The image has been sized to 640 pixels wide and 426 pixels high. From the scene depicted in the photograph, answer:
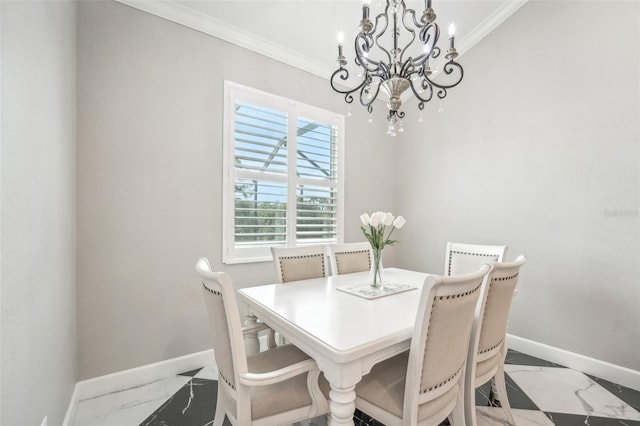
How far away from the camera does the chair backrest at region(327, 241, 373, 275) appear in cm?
236

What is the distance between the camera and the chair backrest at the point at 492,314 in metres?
1.33

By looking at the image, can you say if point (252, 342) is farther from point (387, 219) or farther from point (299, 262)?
point (387, 219)

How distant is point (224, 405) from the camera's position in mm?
1265

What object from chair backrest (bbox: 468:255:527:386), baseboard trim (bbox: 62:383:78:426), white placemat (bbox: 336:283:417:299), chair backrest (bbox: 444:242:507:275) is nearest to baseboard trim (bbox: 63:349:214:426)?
baseboard trim (bbox: 62:383:78:426)

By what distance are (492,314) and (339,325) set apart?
2.56ft

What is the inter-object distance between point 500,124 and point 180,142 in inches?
121

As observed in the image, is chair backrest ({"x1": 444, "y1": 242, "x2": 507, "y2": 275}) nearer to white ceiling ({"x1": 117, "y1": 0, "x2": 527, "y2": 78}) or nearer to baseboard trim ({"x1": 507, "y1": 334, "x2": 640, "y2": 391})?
baseboard trim ({"x1": 507, "y1": 334, "x2": 640, "y2": 391})

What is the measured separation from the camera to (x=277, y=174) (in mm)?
2770

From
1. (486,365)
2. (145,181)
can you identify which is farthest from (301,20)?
(486,365)

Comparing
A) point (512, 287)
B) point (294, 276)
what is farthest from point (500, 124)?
point (294, 276)

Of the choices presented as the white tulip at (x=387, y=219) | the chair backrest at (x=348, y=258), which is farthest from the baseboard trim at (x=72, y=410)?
the white tulip at (x=387, y=219)

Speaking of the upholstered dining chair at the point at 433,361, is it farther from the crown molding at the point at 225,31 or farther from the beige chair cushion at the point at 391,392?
the crown molding at the point at 225,31

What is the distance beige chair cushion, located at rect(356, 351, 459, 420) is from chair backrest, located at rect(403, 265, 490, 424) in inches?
2.0

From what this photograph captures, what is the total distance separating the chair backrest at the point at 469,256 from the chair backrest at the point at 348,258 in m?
0.69
